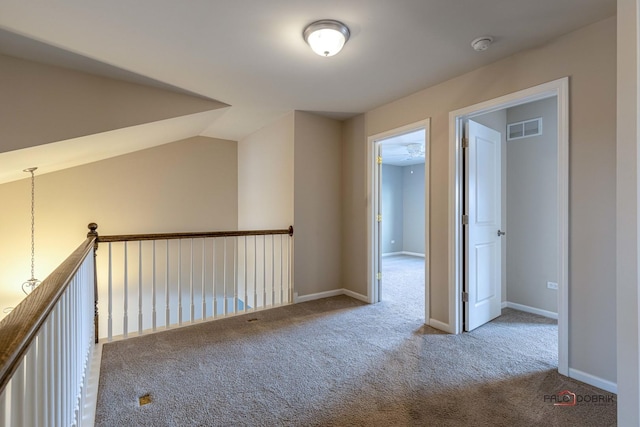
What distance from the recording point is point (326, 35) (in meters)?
2.03

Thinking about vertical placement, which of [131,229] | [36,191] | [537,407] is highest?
[36,191]

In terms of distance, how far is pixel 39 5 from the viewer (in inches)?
69.1

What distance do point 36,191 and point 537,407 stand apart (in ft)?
18.3

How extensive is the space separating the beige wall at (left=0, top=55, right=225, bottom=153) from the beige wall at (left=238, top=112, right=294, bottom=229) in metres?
1.47

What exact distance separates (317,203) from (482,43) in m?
2.45

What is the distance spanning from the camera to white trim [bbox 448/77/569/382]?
2148 millimetres

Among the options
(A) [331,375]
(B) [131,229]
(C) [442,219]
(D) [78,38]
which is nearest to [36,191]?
(B) [131,229]

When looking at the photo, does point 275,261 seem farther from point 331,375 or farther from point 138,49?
point 138,49

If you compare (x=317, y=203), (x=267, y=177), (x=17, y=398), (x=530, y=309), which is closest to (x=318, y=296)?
(x=317, y=203)

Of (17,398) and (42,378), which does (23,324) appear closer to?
(17,398)

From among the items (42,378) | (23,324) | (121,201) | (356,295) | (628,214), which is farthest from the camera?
(121,201)

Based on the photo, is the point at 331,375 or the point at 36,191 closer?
the point at 331,375

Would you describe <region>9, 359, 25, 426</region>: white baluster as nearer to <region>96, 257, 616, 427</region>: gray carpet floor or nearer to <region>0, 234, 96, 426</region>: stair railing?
<region>0, 234, 96, 426</region>: stair railing

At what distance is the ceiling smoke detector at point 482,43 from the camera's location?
2.19m
